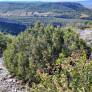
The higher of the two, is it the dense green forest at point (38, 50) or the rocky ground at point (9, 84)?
the dense green forest at point (38, 50)

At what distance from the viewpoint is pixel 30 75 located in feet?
49.9

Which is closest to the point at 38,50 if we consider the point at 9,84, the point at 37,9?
the point at 9,84

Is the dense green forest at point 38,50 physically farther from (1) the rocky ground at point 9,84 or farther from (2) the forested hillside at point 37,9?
(2) the forested hillside at point 37,9

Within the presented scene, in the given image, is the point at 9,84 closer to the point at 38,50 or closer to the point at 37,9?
the point at 38,50

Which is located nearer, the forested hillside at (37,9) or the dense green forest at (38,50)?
the dense green forest at (38,50)

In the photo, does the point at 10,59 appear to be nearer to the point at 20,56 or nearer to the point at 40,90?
the point at 20,56

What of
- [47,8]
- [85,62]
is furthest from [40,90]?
[47,8]

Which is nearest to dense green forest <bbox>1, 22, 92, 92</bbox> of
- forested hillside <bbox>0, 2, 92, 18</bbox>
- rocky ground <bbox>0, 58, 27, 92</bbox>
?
rocky ground <bbox>0, 58, 27, 92</bbox>

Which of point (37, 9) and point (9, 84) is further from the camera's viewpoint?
point (37, 9)

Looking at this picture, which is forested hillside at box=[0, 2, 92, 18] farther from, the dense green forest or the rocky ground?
the rocky ground

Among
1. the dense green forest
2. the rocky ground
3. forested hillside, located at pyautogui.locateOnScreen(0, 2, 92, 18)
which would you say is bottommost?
forested hillside, located at pyautogui.locateOnScreen(0, 2, 92, 18)

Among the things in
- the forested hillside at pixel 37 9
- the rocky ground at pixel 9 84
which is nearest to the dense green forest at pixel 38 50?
the rocky ground at pixel 9 84

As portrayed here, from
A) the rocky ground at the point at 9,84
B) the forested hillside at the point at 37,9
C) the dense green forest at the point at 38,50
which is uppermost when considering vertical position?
the dense green forest at the point at 38,50

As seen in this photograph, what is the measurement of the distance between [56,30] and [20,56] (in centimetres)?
236
